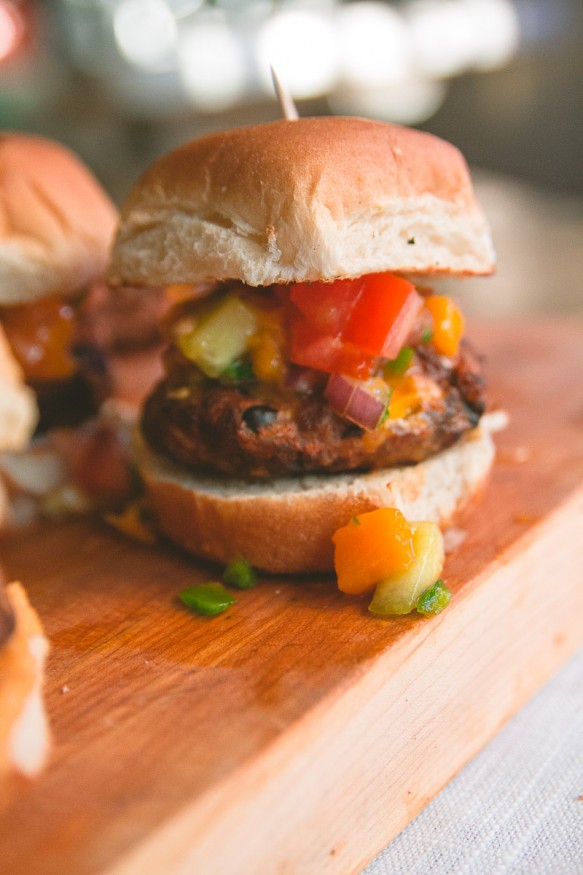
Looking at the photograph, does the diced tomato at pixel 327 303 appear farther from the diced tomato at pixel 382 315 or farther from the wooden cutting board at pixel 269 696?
the wooden cutting board at pixel 269 696

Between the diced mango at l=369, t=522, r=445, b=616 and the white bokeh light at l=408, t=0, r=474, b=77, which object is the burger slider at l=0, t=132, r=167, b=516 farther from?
the white bokeh light at l=408, t=0, r=474, b=77

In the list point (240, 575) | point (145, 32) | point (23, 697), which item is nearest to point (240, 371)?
point (240, 575)

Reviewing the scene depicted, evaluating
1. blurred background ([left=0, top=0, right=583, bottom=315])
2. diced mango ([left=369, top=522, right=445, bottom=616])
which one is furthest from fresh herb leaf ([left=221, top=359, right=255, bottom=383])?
blurred background ([left=0, top=0, right=583, bottom=315])

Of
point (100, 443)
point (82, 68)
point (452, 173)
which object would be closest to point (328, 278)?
point (452, 173)

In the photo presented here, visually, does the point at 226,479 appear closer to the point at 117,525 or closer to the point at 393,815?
the point at 117,525

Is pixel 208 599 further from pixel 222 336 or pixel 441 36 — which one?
pixel 441 36

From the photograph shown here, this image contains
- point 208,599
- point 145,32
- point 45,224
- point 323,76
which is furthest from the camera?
point 323,76
